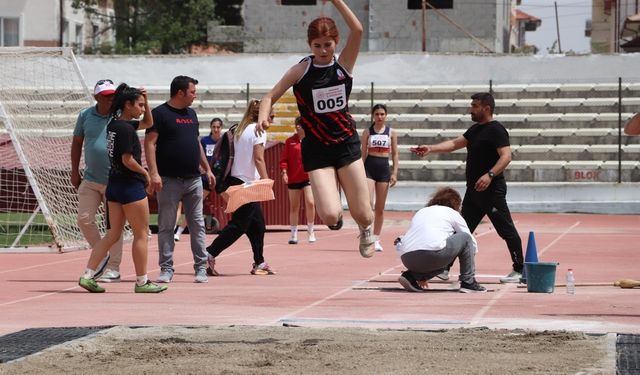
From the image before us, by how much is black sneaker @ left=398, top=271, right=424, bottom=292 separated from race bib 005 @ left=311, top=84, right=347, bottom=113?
2876mm

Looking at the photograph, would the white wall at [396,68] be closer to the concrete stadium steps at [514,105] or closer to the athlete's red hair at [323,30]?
the concrete stadium steps at [514,105]

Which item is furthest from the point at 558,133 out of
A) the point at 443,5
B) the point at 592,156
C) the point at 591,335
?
the point at 591,335

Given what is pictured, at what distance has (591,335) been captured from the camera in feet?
28.8

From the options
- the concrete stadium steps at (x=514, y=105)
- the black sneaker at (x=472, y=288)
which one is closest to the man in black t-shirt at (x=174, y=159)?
the black sneaker at (x=472, y=288)

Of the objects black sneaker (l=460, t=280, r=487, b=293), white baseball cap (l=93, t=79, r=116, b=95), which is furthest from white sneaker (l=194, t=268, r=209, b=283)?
black sneaker (l=460, t=280, r=487, b=293)

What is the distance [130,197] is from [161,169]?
93 cm

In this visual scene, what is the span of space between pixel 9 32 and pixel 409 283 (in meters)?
46.5

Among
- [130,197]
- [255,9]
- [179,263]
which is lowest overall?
[179,263]

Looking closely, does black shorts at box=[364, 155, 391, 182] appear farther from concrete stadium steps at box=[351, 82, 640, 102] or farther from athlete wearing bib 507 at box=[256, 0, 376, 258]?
concrete stadium steps at box=[351, 82, 640, 102]

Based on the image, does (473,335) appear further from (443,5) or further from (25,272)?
(443,5)

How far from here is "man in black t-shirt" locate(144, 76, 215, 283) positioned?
12.9 m

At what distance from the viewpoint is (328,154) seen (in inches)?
393

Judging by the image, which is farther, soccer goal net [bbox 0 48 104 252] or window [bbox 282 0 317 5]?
window [bbox 282 0 317 5]

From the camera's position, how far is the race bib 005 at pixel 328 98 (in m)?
9.76
